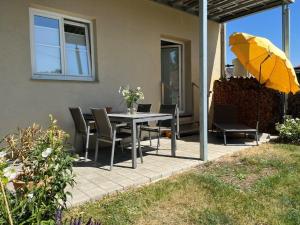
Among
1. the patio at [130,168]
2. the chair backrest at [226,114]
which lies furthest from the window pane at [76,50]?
the chair backrest at [226,114]

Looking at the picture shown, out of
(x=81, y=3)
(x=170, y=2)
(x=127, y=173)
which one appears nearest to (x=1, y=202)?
(x=127, y=173)

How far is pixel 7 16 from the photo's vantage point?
478cm

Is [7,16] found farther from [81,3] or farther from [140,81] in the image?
[140,81]

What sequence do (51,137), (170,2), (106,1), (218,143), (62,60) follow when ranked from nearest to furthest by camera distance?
1. (51,137)
2. (62,60)
3. (106,1)
4. (218,143)
5. (170,2)

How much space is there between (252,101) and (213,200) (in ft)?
15.9

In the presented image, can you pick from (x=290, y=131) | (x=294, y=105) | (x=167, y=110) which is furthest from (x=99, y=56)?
(x=294, y=105)

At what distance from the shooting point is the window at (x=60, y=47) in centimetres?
528

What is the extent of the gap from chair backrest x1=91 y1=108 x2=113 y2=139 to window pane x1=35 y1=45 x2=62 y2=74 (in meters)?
1.50

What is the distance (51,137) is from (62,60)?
3.76m

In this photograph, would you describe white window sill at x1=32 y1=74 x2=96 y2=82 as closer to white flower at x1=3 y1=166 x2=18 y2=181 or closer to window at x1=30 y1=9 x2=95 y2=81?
window at x1=30 y1=9 x2=95 y2=81

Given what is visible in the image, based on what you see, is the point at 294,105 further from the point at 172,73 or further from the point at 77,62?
the point at 77,62

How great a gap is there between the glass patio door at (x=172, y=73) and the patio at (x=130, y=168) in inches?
85.8

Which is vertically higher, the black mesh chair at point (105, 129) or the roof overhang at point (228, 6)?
the roof overhang at point (228, 6)

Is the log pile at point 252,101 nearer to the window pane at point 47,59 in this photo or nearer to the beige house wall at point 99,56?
the beige house wall at point 99,56
